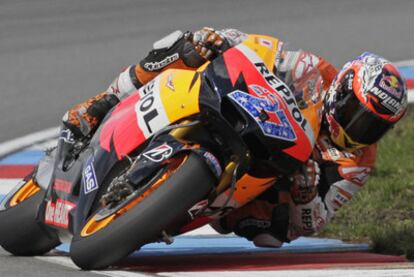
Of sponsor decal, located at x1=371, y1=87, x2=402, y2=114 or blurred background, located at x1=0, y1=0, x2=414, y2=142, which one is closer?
sponsor decal, located at x1=371, y1=87, x2=402, y2=114

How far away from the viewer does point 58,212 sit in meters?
6.67

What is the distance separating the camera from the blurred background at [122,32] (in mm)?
12305

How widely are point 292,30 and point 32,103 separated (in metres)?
3.60

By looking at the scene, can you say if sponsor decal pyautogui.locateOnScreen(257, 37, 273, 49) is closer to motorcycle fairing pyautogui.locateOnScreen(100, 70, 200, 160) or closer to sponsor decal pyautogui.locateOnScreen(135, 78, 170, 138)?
motorcycle fairing pyautogui.locateOnScreen(100, 70, 200, 160)

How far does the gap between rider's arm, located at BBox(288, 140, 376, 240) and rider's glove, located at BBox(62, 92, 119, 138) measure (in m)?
1.04

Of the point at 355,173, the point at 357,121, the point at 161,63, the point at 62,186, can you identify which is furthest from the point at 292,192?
the point at 62,186

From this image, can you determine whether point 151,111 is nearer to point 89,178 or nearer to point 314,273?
point 89,178

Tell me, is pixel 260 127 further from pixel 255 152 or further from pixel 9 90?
pixel 9 90

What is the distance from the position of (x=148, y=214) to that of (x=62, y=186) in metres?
0.88

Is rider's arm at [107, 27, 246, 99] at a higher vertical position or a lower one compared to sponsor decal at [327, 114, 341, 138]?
higher

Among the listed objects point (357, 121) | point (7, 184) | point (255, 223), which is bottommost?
point (7, 184)

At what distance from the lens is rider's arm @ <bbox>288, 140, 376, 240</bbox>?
6902 mm

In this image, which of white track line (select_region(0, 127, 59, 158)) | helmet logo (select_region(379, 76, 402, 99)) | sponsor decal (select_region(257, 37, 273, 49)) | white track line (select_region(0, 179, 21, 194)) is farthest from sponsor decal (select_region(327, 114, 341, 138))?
white track line (select_region(0, 127, 59, 158))

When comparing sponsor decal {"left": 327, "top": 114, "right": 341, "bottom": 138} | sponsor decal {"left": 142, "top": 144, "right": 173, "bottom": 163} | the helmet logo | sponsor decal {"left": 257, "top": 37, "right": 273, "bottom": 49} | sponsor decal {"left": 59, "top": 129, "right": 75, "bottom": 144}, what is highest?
sponsor decal {"left": 257, "top": 37, "right": 273, "bottom": 49}
